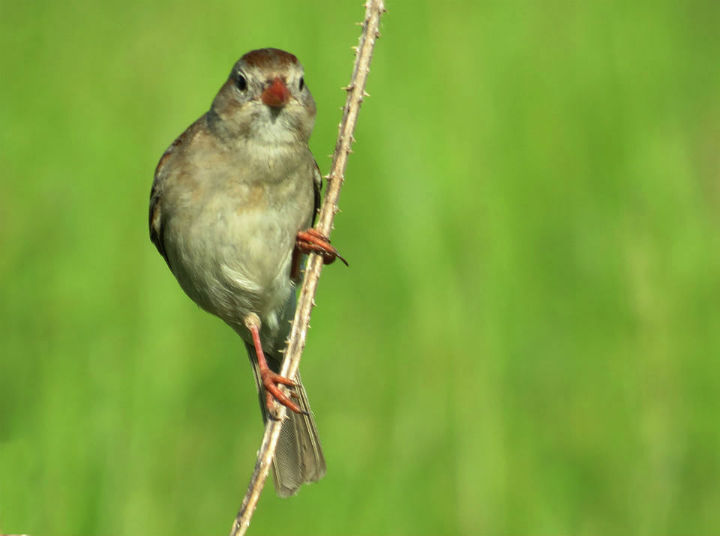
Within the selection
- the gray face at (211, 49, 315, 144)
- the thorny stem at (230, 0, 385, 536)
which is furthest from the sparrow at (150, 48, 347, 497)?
the thorny stem at (230, 0, 385, 536)

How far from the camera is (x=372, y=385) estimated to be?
241 inches

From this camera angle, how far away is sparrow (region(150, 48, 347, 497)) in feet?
13.2

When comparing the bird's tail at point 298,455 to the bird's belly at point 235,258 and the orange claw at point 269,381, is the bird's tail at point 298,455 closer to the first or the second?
the orange claw at point 269,381

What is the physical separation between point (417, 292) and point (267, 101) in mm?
2477

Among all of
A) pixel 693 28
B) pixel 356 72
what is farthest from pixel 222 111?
pixel 693 28

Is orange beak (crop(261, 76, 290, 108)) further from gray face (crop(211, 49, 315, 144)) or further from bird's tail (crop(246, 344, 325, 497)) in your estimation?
bird's tail (crop(246, 344, 325, 497))

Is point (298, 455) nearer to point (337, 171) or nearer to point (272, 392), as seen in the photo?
point (272, 392)

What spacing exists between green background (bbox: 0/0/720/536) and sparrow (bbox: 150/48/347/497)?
2.81 feet

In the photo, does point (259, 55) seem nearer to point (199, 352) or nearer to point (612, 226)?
point (199, 352)

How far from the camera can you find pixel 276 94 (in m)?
3.87

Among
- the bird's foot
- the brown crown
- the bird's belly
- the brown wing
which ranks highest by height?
the brown crown

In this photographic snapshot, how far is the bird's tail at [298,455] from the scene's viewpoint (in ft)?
15.7

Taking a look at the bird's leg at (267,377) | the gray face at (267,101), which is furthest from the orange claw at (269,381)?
the gray face at (267,101)

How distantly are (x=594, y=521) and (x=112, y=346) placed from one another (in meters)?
2.15
